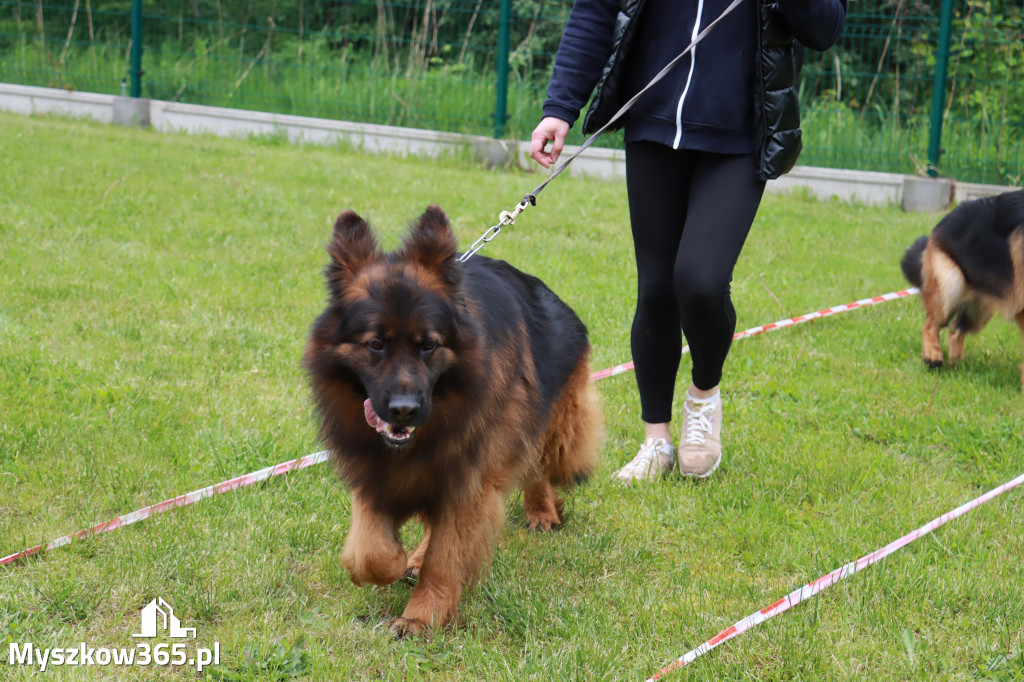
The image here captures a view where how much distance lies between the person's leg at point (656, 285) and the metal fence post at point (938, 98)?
8.32m

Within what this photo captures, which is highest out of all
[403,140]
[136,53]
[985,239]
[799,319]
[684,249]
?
[684,249]

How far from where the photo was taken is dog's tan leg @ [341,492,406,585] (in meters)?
2.93

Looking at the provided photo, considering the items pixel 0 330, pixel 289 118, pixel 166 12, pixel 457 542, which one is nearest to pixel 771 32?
pixel 457 542

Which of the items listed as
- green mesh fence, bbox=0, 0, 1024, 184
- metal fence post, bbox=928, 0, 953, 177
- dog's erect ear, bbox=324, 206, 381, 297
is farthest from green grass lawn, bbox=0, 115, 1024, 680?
green mesh fence, bbox=0, 0, 1024, 184

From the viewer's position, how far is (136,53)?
13.3 meters

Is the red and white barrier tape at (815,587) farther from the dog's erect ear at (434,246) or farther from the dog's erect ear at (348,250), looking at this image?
the dog's erect ear at (348,250)

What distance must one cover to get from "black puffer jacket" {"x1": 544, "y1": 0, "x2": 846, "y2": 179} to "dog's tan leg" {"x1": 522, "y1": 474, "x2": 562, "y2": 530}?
4.74 feet

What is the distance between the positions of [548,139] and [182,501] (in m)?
1.99

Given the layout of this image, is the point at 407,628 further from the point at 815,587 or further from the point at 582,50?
the point at 582,50

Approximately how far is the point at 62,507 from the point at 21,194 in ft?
18.9

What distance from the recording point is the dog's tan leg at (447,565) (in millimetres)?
2984

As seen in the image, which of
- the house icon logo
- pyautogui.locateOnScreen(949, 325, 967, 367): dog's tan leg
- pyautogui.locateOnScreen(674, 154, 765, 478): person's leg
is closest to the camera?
the house icon logo

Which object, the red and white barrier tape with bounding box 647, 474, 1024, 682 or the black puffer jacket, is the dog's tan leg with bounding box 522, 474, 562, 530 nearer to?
the red and white barrier tape with bounding box 647, 474, 1024, 682

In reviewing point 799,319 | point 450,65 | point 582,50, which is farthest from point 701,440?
point 450,65
